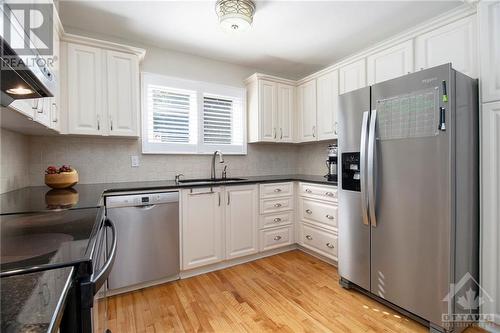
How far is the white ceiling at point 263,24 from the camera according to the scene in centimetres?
213

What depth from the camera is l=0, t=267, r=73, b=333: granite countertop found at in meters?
0.40

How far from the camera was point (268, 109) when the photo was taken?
10.9 feet

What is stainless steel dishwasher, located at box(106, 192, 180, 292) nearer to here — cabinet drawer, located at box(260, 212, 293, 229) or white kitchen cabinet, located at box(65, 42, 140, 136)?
white kitchen cabinet, located at box(65, 42, 140, 136)

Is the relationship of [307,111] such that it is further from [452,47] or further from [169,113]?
[169,113]

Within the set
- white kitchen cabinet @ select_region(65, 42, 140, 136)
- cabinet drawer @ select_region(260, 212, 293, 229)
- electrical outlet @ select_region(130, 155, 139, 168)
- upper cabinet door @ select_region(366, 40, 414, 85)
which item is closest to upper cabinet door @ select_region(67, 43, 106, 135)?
white kitchen cabinet @ select_region(65, 42, 140, 136)

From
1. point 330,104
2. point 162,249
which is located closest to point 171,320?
point 162,249

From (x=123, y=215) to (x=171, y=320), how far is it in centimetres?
94

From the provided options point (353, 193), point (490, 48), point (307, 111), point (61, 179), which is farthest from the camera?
point (307, 111)

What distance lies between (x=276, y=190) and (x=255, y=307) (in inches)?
53.7

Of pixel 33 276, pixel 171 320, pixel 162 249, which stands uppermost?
pixel 33 276

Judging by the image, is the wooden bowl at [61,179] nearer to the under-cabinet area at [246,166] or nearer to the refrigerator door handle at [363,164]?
the under-cabinet area at [246,166]

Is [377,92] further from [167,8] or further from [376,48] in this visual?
[167,8]

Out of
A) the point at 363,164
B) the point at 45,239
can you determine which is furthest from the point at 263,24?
the point at 45,239

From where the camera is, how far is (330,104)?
3037 mm
